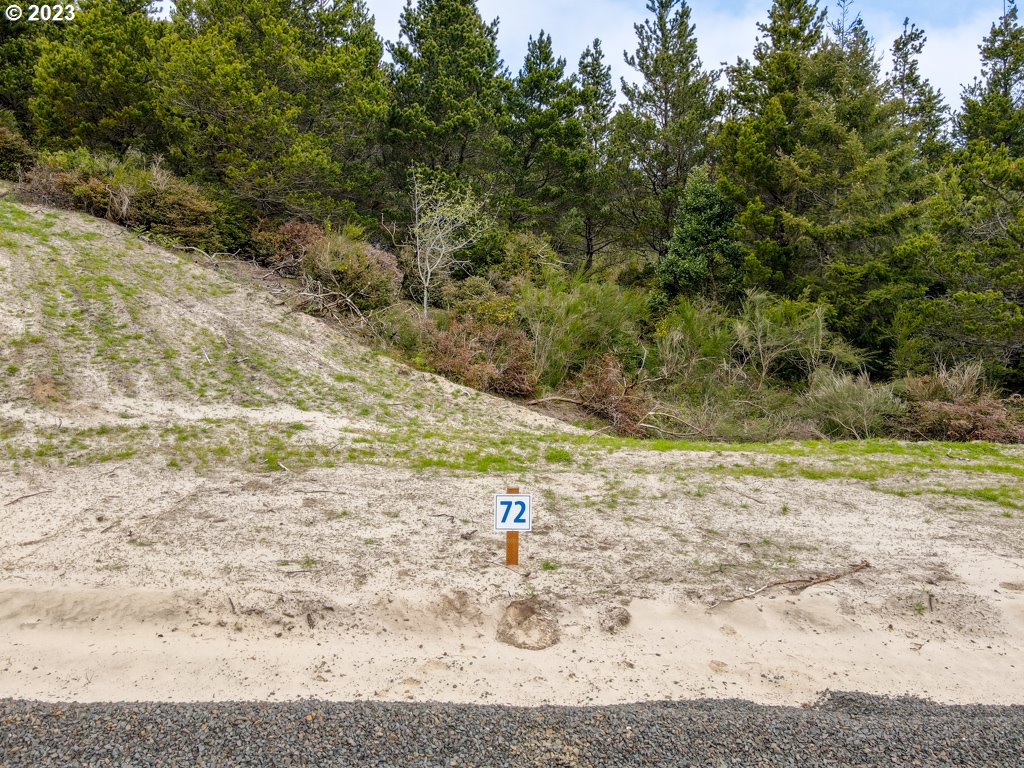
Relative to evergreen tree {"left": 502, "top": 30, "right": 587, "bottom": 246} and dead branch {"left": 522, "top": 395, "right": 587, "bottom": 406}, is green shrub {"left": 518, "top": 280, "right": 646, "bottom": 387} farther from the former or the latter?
evergreen tree {"left": 502, "top": 30, "right": 587, "bottom": 246}

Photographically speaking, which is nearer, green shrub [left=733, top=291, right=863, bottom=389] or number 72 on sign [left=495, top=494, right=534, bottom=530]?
number 72 on sign [left=495, top=494, right=534, bottom=530]

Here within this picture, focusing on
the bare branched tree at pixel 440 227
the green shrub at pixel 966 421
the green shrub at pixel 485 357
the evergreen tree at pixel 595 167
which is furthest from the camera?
the evergreen tree at pixel 595 167

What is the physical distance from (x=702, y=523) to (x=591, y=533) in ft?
4.74

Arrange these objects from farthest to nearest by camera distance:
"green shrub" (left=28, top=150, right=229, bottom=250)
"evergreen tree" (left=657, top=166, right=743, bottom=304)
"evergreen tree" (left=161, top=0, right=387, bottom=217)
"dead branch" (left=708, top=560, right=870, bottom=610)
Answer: "evergreen tree" (left=657, top=166, right=743, bottom=304), "evergreen tree" (left=161, top=0, right=387, bottom=217), "green shrub" (left=28, top=150, right=229, bottom=250), "dead branch" (left=708, top=560, right=870, bottom=610)

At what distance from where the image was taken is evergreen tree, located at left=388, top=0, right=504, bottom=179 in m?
19.8

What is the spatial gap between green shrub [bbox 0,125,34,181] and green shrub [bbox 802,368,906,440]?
23352 mm

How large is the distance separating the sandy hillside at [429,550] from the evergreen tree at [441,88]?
12.2 metres

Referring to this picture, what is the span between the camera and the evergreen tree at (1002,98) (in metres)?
21.5

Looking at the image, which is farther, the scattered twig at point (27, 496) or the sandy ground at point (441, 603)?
the scattered twig at point (27, 496)

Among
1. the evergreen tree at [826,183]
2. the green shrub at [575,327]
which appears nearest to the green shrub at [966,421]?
the evergreen tree at [826,183]

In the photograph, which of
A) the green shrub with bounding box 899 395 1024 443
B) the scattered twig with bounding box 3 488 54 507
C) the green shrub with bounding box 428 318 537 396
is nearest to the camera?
the scattered twig with bounding box 3 488 54 507

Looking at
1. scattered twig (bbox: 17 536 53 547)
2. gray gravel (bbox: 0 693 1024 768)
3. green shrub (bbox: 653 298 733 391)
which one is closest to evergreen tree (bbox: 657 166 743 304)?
green shrub (bbox: 653 298 733 391)

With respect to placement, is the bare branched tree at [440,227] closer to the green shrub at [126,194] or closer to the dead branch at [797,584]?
the green shrub at [126,194]

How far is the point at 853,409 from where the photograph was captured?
13883mm
